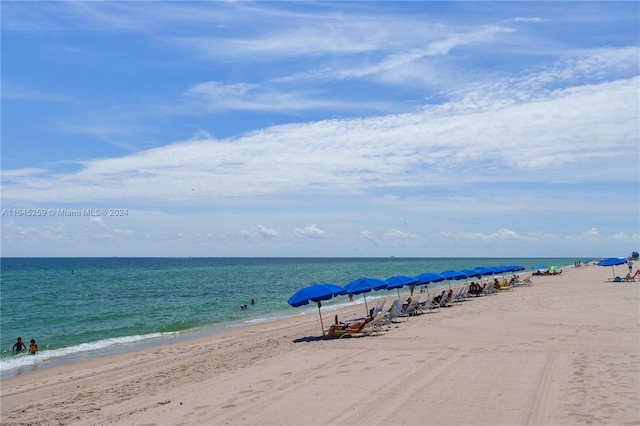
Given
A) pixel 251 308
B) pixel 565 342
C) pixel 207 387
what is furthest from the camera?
pixel 251 308

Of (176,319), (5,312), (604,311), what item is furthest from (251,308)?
(604,311)

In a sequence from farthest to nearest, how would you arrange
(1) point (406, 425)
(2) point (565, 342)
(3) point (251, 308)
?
(3) point (251, 308), (2) point (565, 342), (1) point (406, 425)

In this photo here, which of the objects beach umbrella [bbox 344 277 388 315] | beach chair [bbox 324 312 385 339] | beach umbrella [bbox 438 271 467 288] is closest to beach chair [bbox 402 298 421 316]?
beach umbrella [bbox 344 277 388 315]

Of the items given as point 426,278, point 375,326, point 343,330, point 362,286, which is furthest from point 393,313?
point 426,278

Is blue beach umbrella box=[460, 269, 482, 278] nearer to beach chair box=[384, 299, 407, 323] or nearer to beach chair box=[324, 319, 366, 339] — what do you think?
beach chair box=[384, 299, 407, 323]

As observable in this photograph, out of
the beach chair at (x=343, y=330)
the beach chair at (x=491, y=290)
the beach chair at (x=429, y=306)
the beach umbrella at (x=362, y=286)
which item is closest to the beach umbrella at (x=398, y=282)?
the beach chair at (x=429, y=306)

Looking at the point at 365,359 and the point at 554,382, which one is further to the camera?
the point at 365,359

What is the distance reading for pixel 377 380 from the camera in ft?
28.3

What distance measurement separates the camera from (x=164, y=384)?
10.3 metres

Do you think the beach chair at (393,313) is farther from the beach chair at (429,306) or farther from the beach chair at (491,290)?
the beach chair at (491,290)

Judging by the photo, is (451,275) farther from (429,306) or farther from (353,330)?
(353,330)

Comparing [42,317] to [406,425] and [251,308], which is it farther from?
[406,425]

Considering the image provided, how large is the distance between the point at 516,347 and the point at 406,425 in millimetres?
5448

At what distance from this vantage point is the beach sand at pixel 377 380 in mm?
6836
